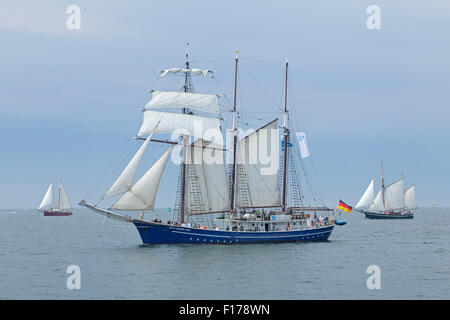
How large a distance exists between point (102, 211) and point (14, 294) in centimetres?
1972

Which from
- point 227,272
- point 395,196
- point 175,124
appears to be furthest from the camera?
point 395,196

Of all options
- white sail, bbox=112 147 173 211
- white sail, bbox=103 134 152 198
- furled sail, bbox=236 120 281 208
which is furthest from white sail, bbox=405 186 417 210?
white sail, bbox=103 134 152 198

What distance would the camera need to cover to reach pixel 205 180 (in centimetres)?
6806

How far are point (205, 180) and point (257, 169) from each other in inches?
273

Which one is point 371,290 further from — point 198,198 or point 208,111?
point 208,111

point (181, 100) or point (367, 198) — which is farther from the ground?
point (181, 100)

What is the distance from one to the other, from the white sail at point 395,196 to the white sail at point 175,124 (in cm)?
9775

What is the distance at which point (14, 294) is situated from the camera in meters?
41.0
